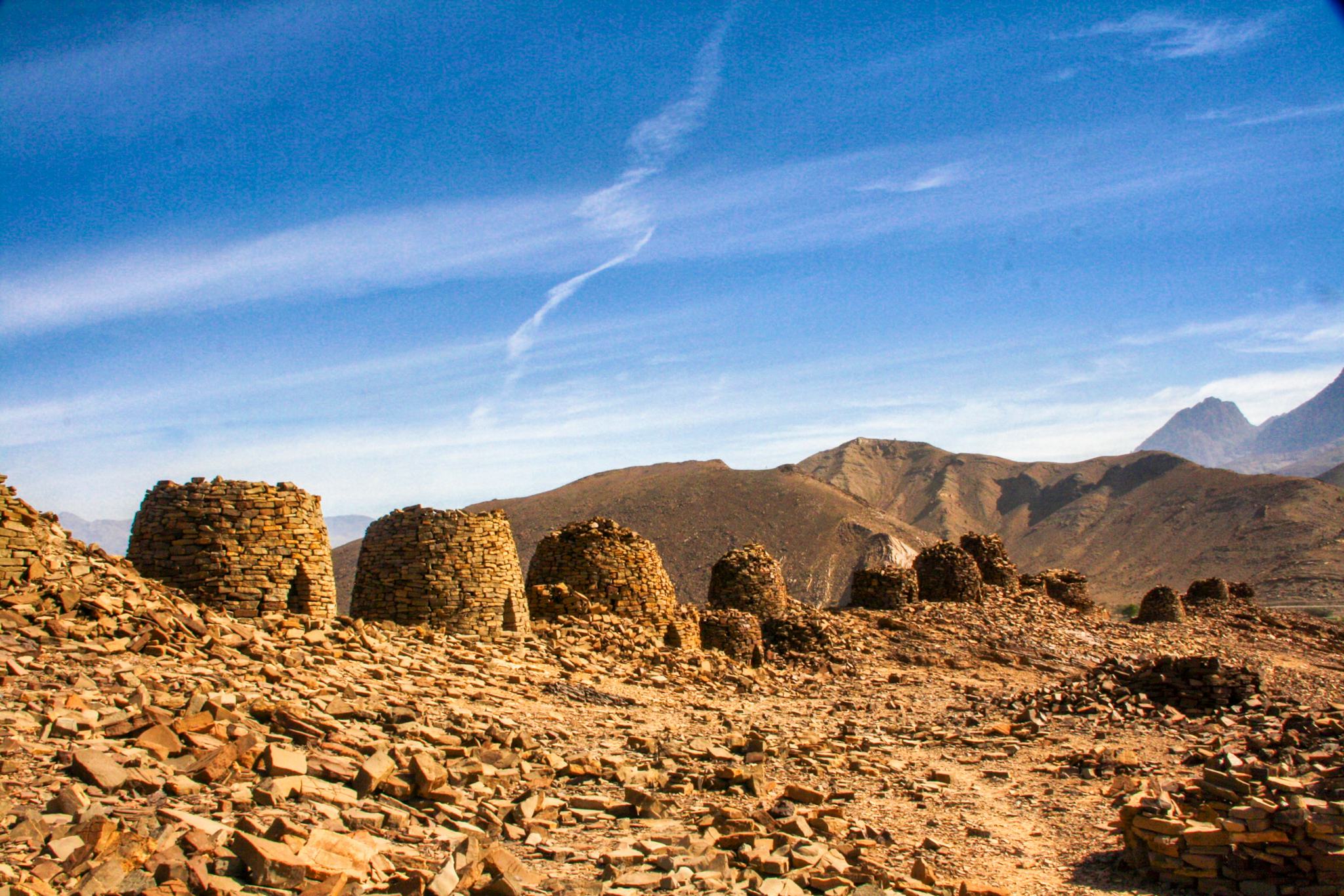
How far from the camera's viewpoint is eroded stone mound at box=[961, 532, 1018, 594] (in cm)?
2662

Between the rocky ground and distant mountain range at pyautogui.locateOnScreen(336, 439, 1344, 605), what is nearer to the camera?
the rocky ground

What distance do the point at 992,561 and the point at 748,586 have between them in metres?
10.5

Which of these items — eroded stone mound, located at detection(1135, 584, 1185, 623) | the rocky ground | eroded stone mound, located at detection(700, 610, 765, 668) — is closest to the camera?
the rocky ground

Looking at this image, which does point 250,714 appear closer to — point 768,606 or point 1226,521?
point 768,606

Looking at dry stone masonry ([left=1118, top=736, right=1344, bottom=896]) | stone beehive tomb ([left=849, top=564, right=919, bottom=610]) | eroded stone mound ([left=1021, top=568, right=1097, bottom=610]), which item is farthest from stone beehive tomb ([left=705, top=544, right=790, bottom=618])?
dry stone masonry ([left=1118, top=736, right=1344, bottom=896])

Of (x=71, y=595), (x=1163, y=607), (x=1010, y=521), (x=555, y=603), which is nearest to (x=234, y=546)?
(x=71, y=595)

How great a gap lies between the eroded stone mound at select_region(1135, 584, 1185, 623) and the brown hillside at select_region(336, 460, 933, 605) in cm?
2188

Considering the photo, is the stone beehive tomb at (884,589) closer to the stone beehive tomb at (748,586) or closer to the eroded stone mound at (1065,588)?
the stone beehive tomb at (748,586)

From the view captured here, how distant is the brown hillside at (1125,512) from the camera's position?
207 feet

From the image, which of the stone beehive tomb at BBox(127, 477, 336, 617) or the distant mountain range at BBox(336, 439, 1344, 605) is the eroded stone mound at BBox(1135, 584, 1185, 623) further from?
the stone beehive tomb at BBox(127, 477, 336, 617)

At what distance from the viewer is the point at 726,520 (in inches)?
2496

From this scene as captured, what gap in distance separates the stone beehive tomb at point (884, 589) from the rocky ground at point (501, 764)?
8.02 metres

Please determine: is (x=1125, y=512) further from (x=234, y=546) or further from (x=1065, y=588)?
(x=234, y=546)

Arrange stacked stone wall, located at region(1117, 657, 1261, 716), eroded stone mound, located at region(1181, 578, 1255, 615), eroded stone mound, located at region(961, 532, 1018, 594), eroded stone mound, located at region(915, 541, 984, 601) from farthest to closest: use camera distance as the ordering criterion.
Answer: eroded stone mound, located at region(1181, 578, 1255, 615) → eroded stone mound, located at region(961, 532, 1018, 594) → eroded stone mound, located at region(915, 541, 984, 601) → stacked stone wall, located at region(1117, 657, 1261, 716)
